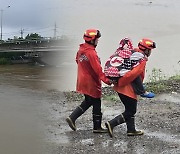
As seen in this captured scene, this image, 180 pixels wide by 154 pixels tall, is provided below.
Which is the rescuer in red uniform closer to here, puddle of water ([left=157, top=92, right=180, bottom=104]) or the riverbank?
the riverbank

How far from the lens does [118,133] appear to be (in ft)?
20.7

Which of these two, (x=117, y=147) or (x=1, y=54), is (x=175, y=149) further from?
(x=1, y=54)

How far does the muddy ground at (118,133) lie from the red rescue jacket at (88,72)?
2.40ft

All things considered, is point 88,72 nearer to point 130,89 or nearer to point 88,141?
point 130,89

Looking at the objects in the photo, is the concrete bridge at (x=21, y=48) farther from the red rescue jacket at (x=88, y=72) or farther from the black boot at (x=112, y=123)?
the black boot at (x=112, y=123)

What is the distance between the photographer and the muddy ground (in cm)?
545

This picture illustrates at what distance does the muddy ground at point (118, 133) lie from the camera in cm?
545

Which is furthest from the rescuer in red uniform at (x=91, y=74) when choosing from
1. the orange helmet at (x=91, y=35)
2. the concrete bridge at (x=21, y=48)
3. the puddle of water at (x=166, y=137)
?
the concrete bridge at (x=21, y=48)

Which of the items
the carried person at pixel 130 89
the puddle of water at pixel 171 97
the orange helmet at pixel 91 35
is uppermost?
the orange helmet at pixel 91 35

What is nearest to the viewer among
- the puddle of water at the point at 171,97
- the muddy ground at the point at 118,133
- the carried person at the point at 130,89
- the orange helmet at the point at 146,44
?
the muddy ground at the point at 118,133

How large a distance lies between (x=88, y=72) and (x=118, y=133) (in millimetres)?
1137

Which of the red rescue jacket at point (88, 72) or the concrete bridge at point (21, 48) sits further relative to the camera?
the concrete bridge at point (21, 48)

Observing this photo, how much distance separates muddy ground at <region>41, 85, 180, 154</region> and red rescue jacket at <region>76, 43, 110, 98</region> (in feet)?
2.40

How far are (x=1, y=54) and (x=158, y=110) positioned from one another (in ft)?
137
